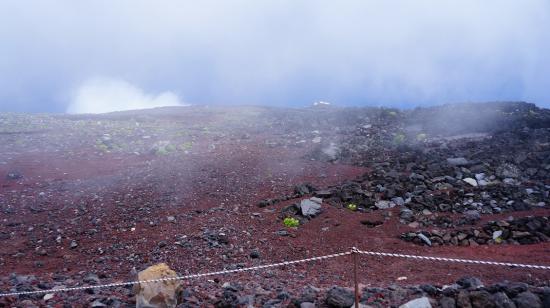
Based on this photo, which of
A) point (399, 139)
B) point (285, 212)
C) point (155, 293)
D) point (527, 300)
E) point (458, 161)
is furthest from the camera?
point (399, 139)

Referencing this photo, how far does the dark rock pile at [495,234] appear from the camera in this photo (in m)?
9.00

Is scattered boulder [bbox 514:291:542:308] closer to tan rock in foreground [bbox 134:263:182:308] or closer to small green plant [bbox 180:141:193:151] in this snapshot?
tan rock in foreground [bbox 134:263:182:308]

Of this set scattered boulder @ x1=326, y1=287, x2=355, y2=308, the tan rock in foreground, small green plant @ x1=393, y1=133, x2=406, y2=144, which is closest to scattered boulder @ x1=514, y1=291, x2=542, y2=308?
scattered boulder @ x1=326, y1=287, x2=355, y2=308

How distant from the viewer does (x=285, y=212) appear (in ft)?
36.1

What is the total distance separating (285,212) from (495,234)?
4.94m

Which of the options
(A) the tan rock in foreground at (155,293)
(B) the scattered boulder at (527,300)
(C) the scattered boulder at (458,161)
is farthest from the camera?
(C) the scattered boulder at (458,161)

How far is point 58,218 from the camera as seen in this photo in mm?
10828

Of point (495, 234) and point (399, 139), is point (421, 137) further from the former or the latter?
point (495, 234)

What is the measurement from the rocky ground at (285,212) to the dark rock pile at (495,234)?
0.04m

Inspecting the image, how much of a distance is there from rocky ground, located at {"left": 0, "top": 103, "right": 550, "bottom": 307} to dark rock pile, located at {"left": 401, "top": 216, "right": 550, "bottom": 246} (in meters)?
0.04

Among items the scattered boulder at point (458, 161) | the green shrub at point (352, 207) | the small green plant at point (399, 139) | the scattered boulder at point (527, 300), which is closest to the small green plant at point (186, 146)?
the small green plant at point (399, 139)

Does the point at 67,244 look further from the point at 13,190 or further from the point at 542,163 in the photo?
the point at 542,163

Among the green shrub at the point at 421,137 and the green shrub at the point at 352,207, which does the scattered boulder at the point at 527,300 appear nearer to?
the green shrub at the point at 352,207

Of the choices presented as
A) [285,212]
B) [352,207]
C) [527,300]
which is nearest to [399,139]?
[352,207]
